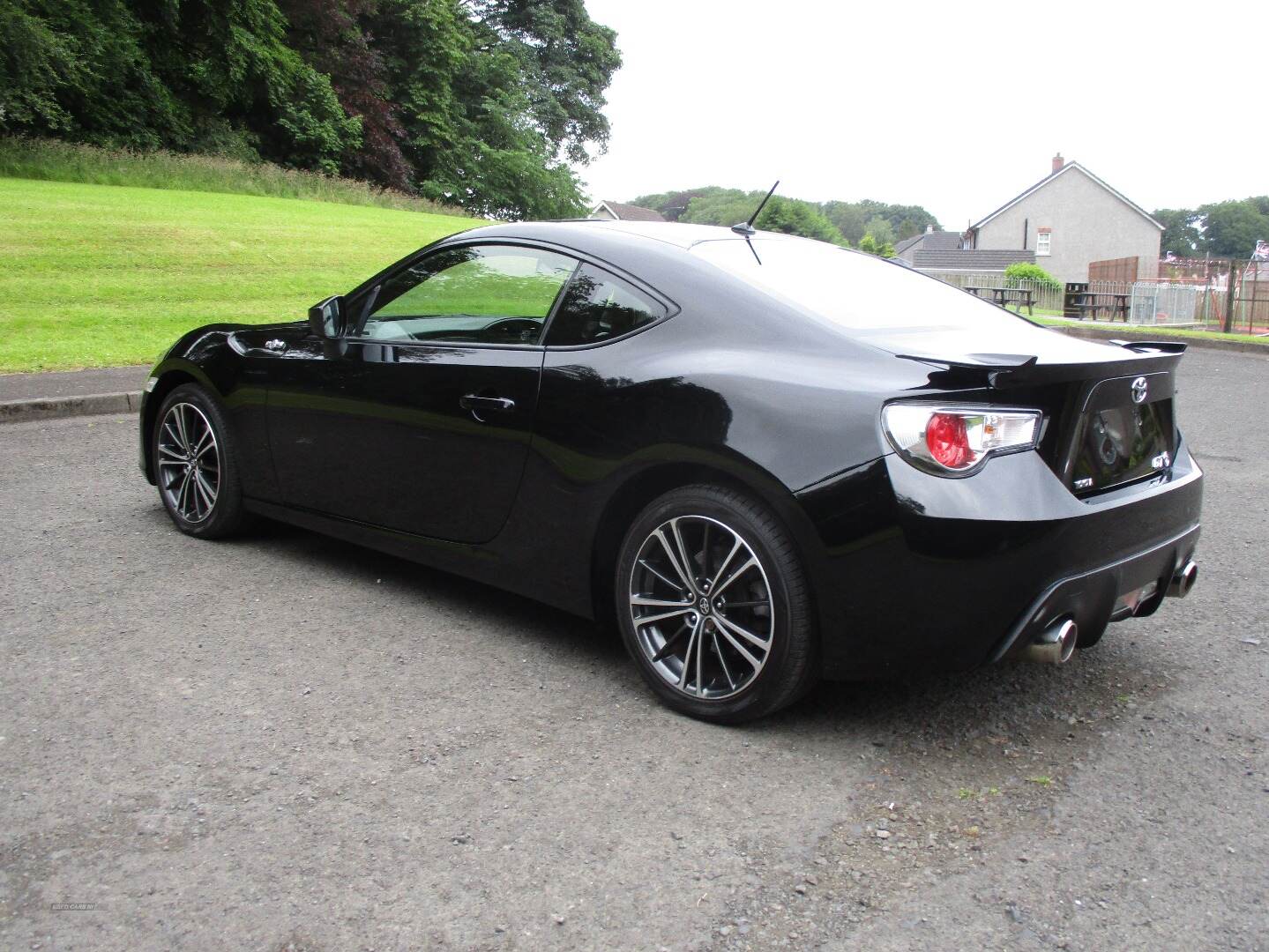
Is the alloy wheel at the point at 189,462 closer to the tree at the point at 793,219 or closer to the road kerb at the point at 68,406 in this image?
the road kerb at the point at 68,406

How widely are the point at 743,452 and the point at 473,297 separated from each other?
1550 millimetres

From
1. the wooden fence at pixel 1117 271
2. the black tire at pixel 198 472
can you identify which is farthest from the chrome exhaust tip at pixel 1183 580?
the wooden fence at pixel 1117 271

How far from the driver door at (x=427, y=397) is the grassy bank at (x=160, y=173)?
2569 centimetres

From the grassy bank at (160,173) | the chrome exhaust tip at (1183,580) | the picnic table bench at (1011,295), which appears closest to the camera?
the chrome exhaust tip at (1183,580)

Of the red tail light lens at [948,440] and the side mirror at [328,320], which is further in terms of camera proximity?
the side mirror at [328,320]

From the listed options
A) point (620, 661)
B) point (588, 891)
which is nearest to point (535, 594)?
point (620, 661)

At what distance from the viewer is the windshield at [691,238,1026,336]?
358cm

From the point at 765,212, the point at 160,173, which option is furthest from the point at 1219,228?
the point at 160,173

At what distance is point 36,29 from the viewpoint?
28.6 metres

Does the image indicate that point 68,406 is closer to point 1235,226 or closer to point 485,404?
point 485,404

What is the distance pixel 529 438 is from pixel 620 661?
85 centimetres

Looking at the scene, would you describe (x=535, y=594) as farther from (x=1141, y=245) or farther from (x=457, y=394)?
(x=1141, y=245)

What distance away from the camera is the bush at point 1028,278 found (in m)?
37.8

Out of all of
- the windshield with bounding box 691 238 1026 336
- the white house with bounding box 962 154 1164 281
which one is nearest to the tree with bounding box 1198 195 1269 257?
the white house with bounding box 962 154 1164 281
